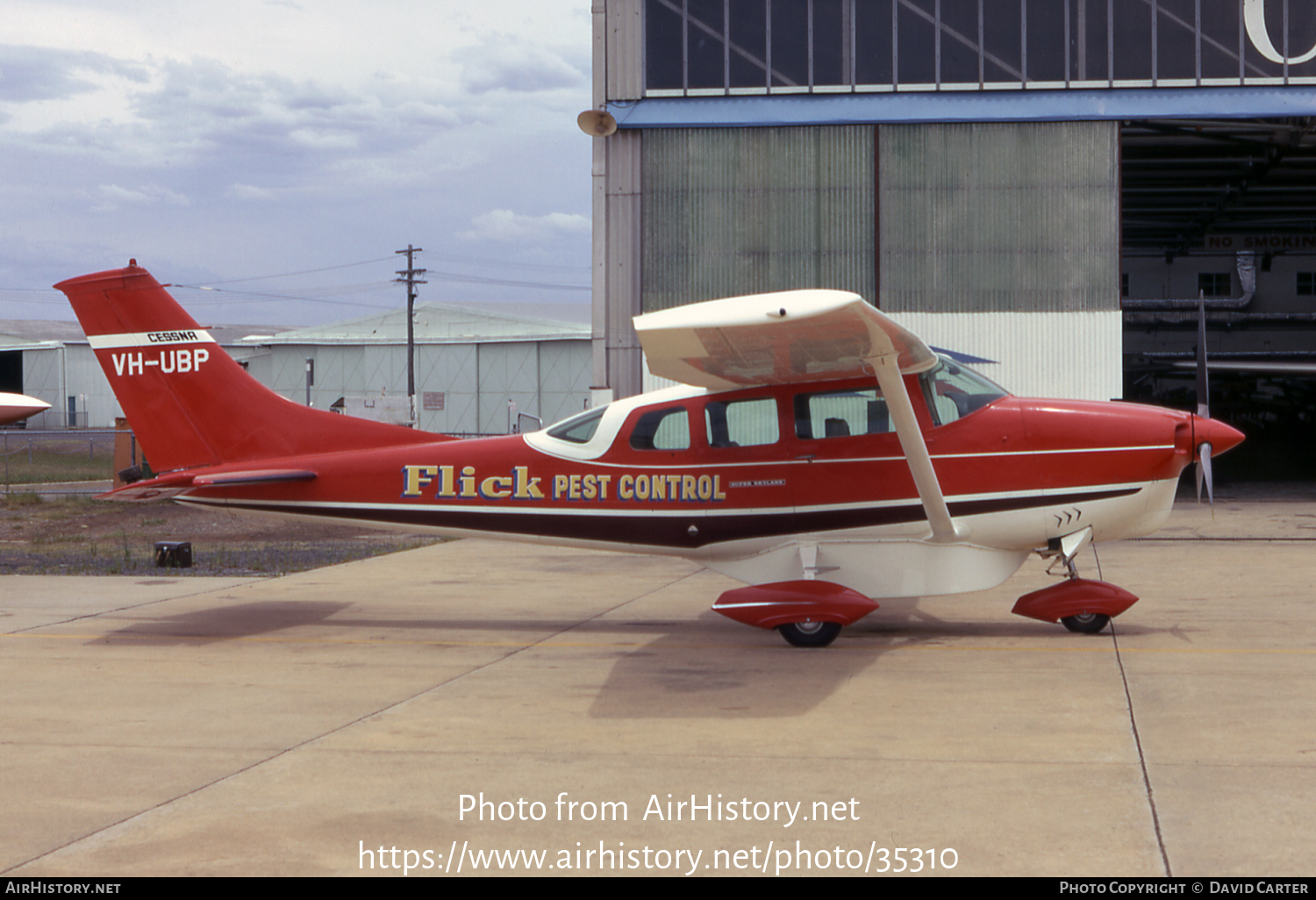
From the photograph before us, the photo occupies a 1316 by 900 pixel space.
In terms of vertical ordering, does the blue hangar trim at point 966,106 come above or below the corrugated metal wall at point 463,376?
above

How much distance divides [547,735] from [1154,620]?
6018mm

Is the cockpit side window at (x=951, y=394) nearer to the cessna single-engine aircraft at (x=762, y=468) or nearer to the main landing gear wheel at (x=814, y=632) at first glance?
the cessna single-engine aircraft at (x=762, y=468)

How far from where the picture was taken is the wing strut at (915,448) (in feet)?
26.7

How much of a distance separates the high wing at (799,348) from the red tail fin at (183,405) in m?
3.10

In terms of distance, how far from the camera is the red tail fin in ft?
33.5

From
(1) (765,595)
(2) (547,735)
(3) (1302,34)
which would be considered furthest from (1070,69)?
(2) (547,735)

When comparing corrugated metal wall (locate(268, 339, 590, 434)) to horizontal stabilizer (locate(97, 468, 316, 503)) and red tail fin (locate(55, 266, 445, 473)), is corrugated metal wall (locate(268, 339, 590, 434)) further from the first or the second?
horizontal stabilizer (locate(97, 468, 316, 503))

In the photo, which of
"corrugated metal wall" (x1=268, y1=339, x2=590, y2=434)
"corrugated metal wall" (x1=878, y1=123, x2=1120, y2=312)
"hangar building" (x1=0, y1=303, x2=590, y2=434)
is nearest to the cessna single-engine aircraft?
"corrugated metal wall" (x1=878, y1=123, x2=1120, y2=312)

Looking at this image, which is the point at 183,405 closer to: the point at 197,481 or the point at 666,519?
the point at 197,481

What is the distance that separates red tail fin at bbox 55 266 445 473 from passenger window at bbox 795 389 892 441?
3271 mm

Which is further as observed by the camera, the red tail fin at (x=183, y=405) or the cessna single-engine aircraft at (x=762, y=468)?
the red tail fin at (x=183, y=405)

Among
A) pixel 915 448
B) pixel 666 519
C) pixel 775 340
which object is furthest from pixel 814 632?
pixel 775 340

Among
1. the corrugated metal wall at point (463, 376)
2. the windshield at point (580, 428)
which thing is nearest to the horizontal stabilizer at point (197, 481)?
the windshield at point (580, 428)

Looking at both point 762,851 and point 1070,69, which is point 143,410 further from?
point 1070,69
